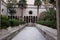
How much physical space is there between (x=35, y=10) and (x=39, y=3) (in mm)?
5685

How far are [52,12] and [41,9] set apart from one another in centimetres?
4688

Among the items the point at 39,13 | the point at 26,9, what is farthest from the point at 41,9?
the point at 26,9

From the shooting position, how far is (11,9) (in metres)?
56.0

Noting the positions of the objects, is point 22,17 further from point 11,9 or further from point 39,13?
point 11,9

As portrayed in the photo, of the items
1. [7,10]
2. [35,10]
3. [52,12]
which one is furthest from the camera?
[35,10]

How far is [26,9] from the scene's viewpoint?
6675 centimetres

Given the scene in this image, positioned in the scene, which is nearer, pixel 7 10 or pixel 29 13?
pixel 7 10

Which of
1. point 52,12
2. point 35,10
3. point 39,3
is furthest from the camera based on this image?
point 35,10

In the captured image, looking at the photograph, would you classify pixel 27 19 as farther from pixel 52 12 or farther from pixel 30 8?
pixel 52 12

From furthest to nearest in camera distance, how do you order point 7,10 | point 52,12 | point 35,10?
point 35,10
point 7,10
point 52,12

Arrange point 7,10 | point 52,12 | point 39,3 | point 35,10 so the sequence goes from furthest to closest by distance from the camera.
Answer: point 35,10 → point 39,3 → point 7,10 → point 52,12

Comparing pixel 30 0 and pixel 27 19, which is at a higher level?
pixel 30 0

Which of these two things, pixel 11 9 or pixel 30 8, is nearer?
pixel 11 9

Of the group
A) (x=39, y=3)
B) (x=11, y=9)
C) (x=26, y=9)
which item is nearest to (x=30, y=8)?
(x=26, y=9)
